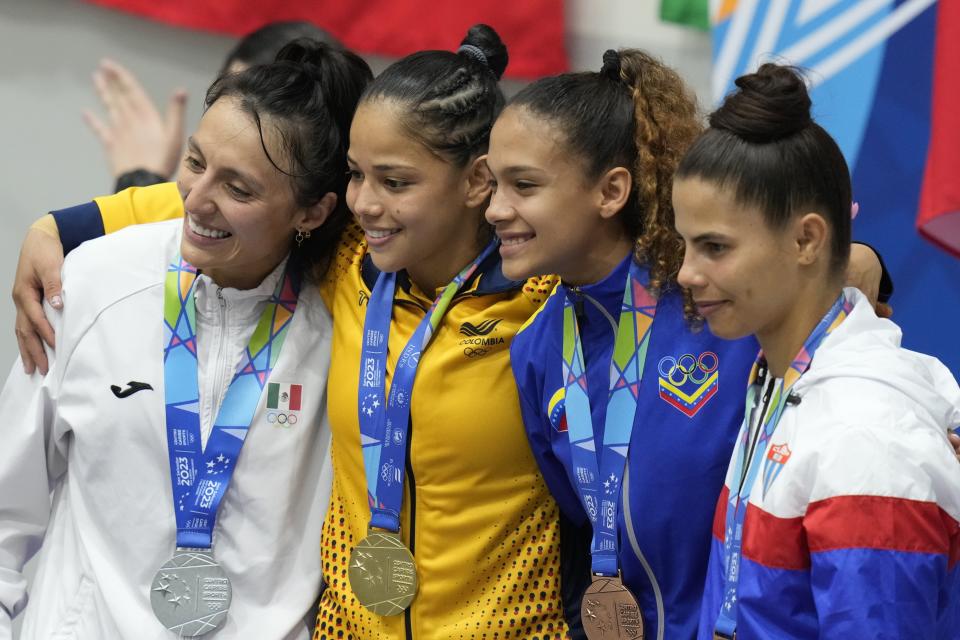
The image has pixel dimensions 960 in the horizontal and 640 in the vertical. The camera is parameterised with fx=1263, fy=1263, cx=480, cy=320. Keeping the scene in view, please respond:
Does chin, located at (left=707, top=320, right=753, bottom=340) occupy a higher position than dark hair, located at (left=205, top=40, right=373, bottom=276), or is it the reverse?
dark hair, located at (left=205, top=40, right=373, bottom=276)

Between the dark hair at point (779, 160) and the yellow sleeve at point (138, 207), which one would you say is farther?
the yellow sleeve at point (138, 207)

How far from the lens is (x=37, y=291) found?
241 centimetres

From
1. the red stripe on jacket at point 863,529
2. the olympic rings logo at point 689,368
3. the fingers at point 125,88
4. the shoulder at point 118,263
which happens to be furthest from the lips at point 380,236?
the fingers at point 125,88

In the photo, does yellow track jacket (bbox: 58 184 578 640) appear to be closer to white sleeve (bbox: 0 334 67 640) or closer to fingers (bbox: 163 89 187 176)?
white sleeve (bbox: 0 334 67 640)

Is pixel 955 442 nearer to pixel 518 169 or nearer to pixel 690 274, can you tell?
pixel 690 274

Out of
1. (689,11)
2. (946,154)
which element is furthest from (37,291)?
(689,11)

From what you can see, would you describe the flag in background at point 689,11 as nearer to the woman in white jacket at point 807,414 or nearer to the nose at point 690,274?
the woman in white jacket at point 807,414

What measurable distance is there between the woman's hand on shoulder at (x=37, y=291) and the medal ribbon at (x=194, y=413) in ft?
0.75

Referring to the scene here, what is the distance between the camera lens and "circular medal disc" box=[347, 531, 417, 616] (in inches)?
85.4

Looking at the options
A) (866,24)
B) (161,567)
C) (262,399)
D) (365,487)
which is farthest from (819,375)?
(866,24)

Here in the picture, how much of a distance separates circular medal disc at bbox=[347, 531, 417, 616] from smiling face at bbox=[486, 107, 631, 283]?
0.52 metres

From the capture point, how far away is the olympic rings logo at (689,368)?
2.03 metres

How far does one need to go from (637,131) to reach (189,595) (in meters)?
1.11

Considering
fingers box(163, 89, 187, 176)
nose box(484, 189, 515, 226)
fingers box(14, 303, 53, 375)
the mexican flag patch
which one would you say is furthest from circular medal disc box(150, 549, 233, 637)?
fingers box(163, 89, 187, 176)
